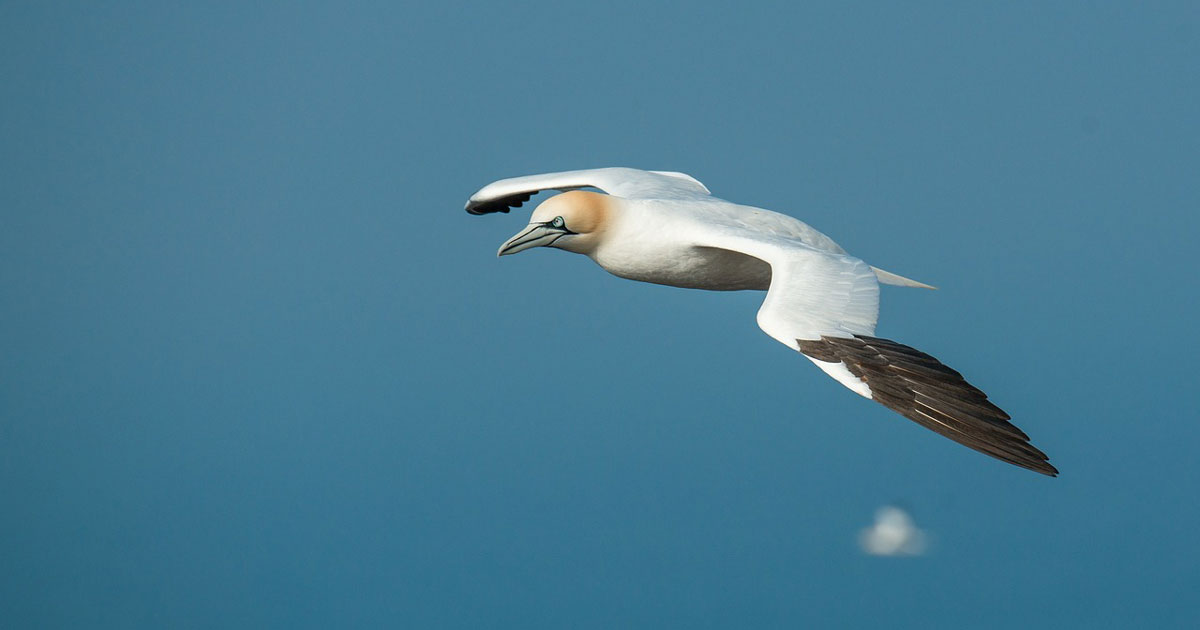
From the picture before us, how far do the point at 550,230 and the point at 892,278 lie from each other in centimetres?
232

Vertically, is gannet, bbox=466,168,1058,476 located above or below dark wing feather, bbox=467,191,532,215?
below

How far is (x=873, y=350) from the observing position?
7719mm

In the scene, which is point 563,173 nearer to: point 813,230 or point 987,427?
point 813,230

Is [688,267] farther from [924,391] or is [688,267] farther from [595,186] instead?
[924,391]

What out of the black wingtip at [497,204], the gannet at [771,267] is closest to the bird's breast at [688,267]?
the gannet at [771,267]

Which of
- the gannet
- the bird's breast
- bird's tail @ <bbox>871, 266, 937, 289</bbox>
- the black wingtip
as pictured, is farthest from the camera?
the black wingtip

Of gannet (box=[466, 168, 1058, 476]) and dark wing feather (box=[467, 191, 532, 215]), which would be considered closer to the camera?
gannet (box=[466, 168, 1058, 476])

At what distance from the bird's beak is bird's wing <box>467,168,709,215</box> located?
2.32ft

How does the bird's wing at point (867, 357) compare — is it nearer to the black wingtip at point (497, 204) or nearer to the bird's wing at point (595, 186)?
the bird's wing at point (595, 186)

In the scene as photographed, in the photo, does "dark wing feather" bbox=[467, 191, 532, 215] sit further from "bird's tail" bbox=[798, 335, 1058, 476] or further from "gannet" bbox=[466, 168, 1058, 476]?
"bird's tail" bbox=[798, 335, 1058, 476]

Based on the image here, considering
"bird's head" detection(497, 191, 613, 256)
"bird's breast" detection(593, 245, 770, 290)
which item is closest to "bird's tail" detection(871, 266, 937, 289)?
"bird's breast" detection(593, 245, 770, 290)

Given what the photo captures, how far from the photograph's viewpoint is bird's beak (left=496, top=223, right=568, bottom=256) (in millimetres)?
9508

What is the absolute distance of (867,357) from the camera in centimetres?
766

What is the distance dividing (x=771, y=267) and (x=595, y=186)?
6.48ft
